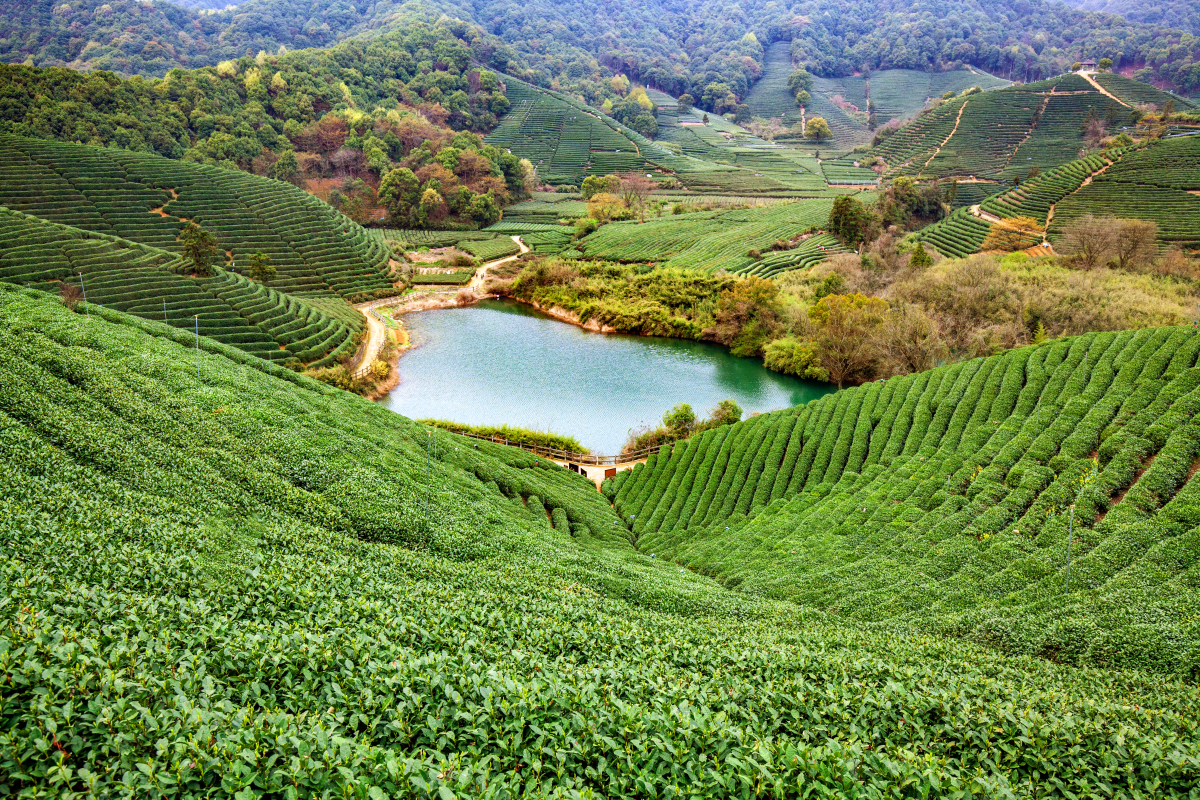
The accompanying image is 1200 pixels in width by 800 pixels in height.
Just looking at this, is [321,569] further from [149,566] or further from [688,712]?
[688,712]

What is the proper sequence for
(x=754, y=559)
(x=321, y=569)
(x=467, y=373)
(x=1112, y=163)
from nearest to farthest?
(x=321, y=569) < (x=754, y=559) < (x=467, y=373) < (x=1112, y=163)

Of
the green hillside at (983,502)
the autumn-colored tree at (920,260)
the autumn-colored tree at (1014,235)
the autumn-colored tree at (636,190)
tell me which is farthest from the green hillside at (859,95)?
the green hillside at (983,502)

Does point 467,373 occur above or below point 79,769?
below

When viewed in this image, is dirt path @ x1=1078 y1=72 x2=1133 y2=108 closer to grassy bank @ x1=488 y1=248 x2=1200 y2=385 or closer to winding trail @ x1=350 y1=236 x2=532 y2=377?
grassy bank @ x1=488 y1=248 x2=1200 y2=385

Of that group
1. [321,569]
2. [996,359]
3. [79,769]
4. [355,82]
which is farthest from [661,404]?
[355,82]

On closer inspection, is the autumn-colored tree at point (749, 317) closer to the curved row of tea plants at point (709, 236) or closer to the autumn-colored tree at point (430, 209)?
the curved row of tea plants at point (709, 236)

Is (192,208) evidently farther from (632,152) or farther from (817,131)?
(817,131)
